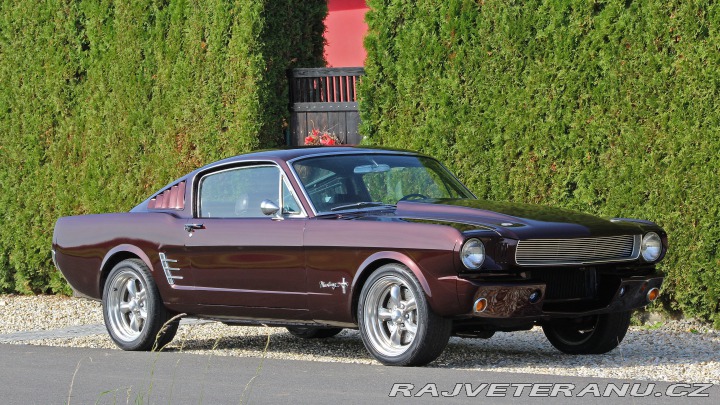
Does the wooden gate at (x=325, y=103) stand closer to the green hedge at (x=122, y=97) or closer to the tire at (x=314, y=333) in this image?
the green hedge at (x=122, y=97)

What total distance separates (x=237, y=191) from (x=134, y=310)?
4.60ft

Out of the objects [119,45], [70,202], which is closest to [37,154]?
[70,202]

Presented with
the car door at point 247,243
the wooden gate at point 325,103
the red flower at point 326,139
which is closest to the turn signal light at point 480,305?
the car door at point 247,243

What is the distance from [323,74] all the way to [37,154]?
3.96 metres

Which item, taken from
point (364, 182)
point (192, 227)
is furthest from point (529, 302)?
point (192, 227)

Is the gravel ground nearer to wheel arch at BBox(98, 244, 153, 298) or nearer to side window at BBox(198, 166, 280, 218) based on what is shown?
wheel arch at BBox(98, 244, 153, 298)

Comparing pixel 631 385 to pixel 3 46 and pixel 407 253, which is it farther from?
pixel 3 46

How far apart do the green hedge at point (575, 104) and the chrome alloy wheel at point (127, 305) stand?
3220 millimetres

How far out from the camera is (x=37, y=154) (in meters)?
15.8

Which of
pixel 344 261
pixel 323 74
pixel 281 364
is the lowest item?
pixel 281 364

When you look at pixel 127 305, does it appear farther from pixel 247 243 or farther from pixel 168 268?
pixel 247 243

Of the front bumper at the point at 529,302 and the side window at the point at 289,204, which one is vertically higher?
the side window at the point at 289,204

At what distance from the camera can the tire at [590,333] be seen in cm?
954

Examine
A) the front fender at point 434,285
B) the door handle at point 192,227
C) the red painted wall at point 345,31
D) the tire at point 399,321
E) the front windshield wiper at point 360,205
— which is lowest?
the tire at point 399,321
